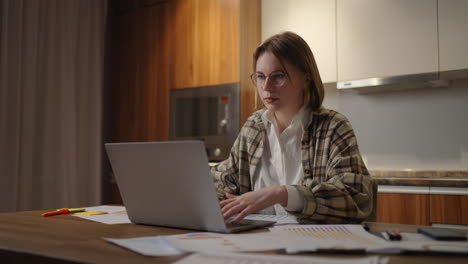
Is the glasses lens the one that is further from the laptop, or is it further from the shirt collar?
the laptop

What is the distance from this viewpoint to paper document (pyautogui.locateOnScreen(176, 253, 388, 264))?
0.54 meters

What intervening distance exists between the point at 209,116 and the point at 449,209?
1674mm

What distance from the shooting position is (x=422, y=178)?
7.03ft

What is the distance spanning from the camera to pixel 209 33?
3.03m

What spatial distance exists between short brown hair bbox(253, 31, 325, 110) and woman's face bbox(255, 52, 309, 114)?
0.8 inches

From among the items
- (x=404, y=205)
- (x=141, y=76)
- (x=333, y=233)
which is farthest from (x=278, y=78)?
(x=141, y=76)

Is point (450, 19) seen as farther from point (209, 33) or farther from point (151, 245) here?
point (151, 245)

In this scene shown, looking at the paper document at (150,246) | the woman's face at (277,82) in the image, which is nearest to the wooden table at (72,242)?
the paper document at (150,246)

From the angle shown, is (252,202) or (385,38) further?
(385,38)

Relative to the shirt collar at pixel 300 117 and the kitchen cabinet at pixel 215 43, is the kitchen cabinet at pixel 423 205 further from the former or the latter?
the kitchen cabinet at pixel 215 43

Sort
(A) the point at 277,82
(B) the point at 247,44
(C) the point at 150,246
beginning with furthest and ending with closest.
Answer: (B) the point at 247,44
(A) the point at 277,82
(C) the point at 150,246

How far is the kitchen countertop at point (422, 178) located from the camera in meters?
2.04

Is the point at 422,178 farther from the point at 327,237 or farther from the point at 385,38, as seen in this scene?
the point at 327,237

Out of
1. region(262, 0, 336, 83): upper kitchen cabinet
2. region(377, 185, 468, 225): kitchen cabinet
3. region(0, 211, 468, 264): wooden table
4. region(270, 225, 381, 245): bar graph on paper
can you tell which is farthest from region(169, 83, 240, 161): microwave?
region(270, 225, 381, 245): bar graph on paper
